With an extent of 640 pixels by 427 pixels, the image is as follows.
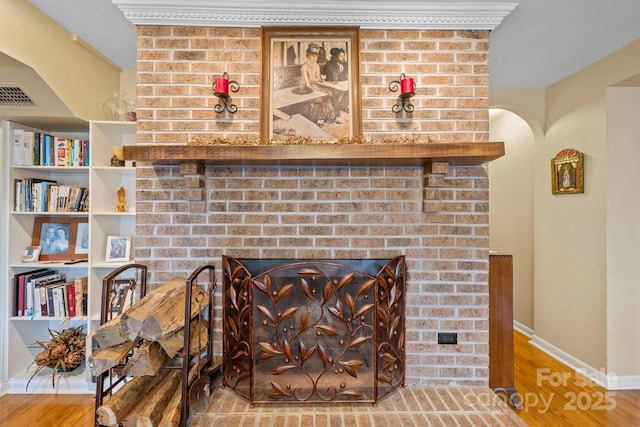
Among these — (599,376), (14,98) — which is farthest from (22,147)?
(599,376)

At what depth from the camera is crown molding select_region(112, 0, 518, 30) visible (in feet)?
6.24

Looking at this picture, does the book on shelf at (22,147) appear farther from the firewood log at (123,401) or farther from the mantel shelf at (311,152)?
the firewood log at (123,401)

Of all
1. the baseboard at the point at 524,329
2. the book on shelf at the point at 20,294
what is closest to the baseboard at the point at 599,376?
the baseboard at the point at 524,329

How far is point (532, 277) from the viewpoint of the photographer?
357 cm

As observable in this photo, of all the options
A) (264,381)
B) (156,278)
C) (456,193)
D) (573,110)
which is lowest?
(264,381)

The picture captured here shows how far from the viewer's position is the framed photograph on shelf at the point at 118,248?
8.61 ft

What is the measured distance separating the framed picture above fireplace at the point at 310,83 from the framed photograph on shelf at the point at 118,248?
1.53 meters

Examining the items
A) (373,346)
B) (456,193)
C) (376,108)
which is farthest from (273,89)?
(373,346)

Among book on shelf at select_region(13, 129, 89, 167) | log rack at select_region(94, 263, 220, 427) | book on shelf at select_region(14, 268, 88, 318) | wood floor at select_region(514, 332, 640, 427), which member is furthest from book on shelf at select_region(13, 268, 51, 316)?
wood floor at select_region(514, 332, 640, 427)

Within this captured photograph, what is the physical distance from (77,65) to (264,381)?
2560 millimetres

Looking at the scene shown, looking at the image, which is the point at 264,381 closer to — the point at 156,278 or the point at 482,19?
the point at 156,278

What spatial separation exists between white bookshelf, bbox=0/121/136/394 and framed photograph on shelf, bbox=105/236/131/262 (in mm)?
56

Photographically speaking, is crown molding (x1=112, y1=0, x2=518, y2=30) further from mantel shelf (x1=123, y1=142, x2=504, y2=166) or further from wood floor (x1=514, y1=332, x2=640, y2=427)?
wood floor (x1=514, y1=332, x2=640, y2=427)

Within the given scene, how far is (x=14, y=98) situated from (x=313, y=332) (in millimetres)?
2577
